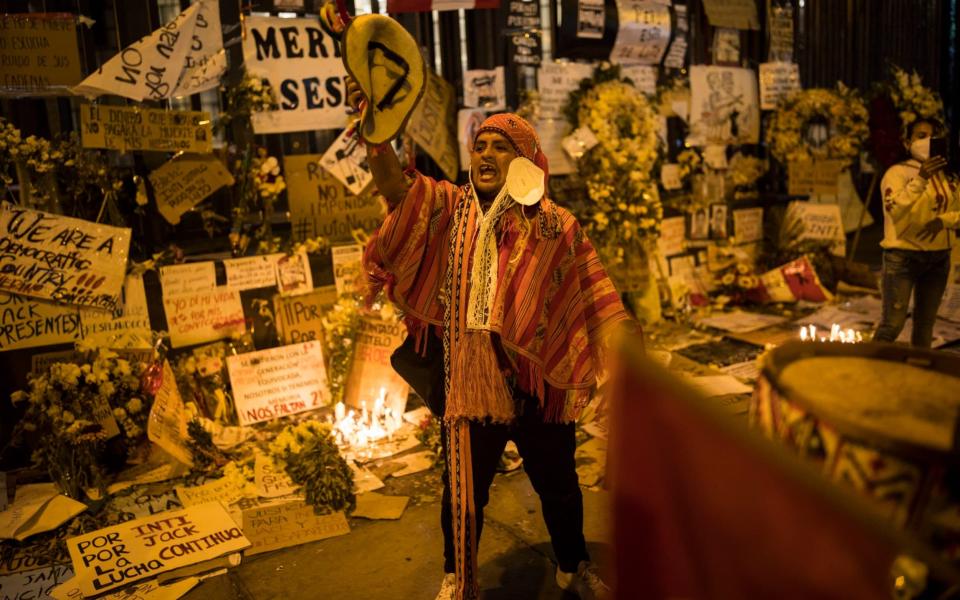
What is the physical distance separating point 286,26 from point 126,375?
2947 millimetres

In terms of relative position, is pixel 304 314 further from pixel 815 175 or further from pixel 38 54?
pixel 815 175

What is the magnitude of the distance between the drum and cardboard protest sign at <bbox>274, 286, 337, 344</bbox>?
4.93 metres

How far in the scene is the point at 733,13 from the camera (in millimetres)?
9000

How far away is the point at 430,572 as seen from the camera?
12.3 feet

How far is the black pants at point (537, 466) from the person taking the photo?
10.0ft

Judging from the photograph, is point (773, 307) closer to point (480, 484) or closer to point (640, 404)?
point (480, 484)

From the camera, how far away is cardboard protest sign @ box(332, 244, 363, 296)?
625cm

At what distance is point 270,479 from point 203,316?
160 cm

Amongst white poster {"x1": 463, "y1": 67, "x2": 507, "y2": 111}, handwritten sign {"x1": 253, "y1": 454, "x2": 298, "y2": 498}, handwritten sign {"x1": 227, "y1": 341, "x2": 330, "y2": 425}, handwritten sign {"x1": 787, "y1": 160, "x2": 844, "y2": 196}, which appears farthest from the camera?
handwritten sign {"x1": 787, "y1": 160, "x2": 844, "y2": 196}

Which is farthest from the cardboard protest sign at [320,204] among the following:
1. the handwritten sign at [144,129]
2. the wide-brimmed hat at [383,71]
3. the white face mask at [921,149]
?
the white face mask at [921,149]

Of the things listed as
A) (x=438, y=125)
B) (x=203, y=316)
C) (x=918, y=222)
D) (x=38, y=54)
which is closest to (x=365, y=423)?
(x=203, y=316)

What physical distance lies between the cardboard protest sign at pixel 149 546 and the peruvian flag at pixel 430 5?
4259 millimetres

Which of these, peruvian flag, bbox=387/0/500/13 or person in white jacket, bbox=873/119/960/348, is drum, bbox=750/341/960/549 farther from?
peruvian flag, bbox=387/0/500/13

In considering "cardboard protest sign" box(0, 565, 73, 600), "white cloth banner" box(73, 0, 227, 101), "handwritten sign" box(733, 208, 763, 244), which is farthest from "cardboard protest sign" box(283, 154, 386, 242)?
"handwritten sign" box(733, 208, 763, 244)
